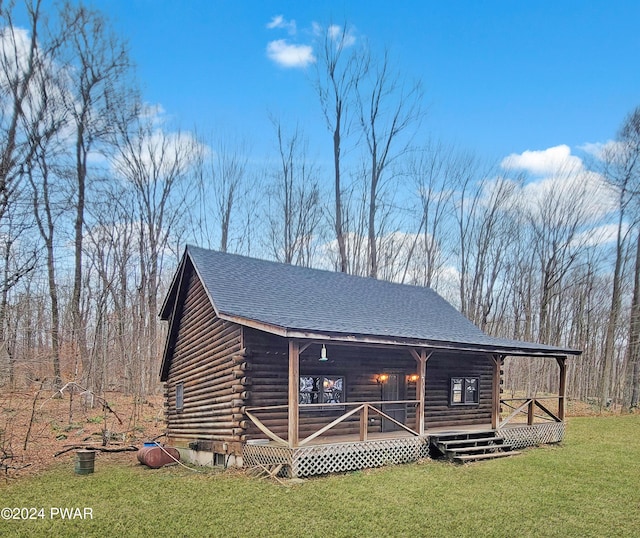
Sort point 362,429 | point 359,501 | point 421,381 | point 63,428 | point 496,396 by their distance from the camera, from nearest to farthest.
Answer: point 359,501 < point 362,429 < point 421,381 < point 496,396 < point 63,428

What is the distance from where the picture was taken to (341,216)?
2795cm

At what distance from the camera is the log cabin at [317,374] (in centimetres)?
1081

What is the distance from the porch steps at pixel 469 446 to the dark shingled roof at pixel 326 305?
7.84ft

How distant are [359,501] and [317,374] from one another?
4.60 m

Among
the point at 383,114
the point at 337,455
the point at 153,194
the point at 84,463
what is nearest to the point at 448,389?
the point at 337,455

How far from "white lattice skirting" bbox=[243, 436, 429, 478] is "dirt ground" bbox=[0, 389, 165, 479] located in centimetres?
503

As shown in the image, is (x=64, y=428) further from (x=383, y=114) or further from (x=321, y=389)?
(x=383, y=114)

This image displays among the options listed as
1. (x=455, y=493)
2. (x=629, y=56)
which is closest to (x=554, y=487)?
(x=455, y=493)

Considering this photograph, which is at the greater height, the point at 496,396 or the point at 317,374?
the point at 317,374

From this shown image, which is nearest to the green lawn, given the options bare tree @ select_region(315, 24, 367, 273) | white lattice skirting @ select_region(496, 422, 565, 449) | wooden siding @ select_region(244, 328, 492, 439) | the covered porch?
the covered porch

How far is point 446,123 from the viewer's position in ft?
95.0

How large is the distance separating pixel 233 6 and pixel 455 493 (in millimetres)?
18719

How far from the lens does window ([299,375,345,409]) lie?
12.6 meters

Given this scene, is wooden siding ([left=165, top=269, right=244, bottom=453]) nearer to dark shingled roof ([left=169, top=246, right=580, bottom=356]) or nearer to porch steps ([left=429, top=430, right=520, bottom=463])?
dark shingled roof ([left=169, top=246, right=580, bottom=356])
